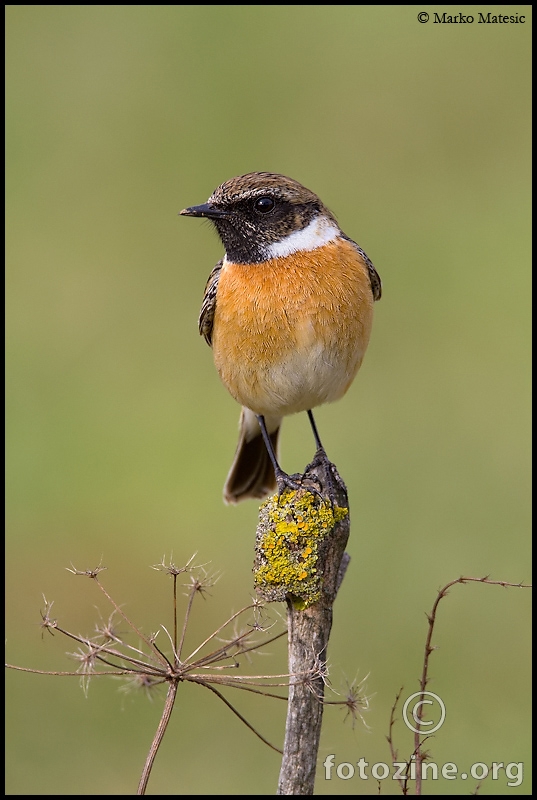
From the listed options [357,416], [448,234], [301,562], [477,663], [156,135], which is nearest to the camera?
[301,562]

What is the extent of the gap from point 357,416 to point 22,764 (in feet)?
14.4

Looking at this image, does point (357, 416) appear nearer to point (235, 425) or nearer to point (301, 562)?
point (235, 425)

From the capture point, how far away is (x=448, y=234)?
12180mm

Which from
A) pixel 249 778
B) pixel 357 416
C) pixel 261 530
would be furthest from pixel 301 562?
pixel 357 416

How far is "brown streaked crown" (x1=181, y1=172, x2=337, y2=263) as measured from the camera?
5.48 metres

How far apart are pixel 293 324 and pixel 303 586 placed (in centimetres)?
178

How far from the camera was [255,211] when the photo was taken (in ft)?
18.1

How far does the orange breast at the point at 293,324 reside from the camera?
5328 mm

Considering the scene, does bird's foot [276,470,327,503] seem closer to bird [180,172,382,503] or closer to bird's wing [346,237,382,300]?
bird [180,172,382,503]

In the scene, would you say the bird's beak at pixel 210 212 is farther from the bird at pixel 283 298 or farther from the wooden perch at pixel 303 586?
the wooden perch at pixel 303 586

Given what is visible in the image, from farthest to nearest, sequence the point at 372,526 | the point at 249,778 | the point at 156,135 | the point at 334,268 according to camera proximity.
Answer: the point at 156,135 → the point at 372,526 → the point at 249,778 → the point at 334,268

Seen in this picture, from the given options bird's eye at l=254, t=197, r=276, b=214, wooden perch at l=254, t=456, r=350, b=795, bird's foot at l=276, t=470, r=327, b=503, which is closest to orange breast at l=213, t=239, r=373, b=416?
bird's eye at l=254, t=197, r=276, b=214

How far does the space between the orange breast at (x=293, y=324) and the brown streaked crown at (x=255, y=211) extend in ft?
0.40

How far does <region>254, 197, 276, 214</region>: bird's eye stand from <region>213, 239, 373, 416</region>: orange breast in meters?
0.27
